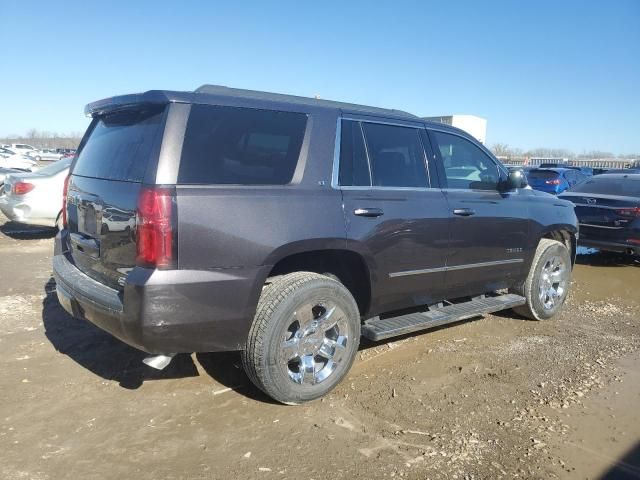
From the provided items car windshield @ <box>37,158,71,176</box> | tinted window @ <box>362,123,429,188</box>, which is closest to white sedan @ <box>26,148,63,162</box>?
car windshield @ <box>37,158,71,176</box>

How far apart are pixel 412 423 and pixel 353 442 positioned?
452 mm

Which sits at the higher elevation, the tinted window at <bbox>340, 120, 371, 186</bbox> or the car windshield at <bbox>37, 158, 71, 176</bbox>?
the tinted window at <bbox>340, 120, 371, 186</bbox>

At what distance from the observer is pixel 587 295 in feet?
22.0

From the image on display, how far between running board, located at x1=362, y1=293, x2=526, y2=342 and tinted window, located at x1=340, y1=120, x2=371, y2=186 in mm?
1071

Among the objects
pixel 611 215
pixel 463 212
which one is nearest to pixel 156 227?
pixel 463 212

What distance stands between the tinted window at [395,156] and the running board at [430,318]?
3.44ft

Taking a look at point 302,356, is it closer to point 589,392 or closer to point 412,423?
point 412,423

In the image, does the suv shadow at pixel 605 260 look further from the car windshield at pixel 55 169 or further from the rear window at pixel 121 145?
the car windshield at pixel 55 169

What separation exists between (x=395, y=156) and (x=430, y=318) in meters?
1.31

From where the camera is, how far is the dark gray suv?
2891 mm

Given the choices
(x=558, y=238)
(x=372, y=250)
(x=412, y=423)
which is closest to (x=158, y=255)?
(x=372, y=250)

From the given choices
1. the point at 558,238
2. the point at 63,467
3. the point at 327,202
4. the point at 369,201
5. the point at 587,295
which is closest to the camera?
the point at 63,467

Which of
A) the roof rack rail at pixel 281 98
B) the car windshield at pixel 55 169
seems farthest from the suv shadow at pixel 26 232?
the roof rack rail at pixel 281 98

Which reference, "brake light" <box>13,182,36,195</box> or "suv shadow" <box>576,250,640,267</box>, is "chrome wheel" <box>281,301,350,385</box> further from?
"brake light" <box>13,182,36,195</box>
